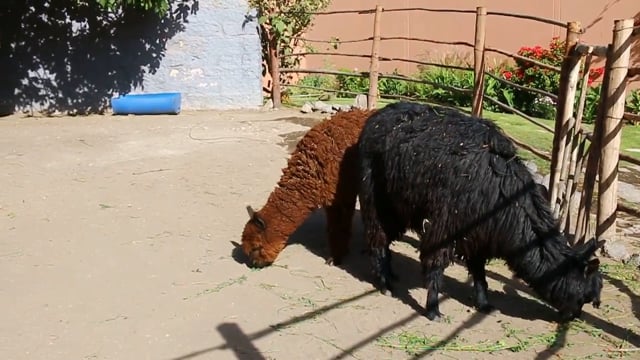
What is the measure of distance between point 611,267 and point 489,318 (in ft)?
4.17

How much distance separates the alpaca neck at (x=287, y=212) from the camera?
17.9ft

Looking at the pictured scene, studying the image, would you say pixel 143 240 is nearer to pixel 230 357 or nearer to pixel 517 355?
pixel 230 357

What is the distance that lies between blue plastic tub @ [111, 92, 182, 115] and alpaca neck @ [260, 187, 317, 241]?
6260mm

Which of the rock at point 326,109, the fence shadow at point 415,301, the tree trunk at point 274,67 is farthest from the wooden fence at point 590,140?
the tree trunk at point 274,67

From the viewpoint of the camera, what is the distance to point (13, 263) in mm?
5555

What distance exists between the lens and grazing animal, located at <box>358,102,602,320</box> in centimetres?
425

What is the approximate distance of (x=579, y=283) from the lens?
4.22m

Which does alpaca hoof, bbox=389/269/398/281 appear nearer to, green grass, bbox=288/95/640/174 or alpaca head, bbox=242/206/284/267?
alpaca head, bbox=242/206/284/267

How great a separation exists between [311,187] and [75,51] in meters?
7.68

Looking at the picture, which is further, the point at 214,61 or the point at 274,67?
the point at 274,67

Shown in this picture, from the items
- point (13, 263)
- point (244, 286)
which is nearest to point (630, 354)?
point (244, 286)

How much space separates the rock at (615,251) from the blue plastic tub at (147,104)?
7521mm

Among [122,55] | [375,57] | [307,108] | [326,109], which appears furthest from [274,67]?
[122,55]

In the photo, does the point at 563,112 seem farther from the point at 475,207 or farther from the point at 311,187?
the point at 311,187
